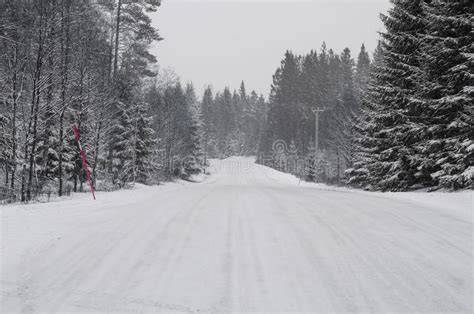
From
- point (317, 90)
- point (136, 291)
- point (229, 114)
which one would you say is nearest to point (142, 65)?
point (136, 291)

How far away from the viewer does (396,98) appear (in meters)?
16.2

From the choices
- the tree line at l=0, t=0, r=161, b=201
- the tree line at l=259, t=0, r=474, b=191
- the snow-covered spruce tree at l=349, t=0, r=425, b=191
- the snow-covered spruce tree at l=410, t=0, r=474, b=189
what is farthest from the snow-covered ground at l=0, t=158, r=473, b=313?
the snow-covered spruce tree at l=349, t=0, r=425, b=191

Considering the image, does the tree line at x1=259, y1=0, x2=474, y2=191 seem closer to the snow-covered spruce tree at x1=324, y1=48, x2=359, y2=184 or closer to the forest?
the forest

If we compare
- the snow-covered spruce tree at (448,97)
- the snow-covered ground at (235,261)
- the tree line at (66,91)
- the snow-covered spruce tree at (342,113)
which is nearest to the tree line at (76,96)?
the tree line at (66,91)

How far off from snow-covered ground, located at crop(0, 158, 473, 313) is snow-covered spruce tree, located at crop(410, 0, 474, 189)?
175 inches

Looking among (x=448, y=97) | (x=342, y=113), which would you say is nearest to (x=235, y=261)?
(x=448, y=97)

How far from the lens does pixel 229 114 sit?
119 m

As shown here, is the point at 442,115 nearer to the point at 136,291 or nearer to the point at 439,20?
the point at 439,20

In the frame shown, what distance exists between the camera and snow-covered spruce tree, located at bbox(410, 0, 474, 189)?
451 inches

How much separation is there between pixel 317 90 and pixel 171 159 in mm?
43079

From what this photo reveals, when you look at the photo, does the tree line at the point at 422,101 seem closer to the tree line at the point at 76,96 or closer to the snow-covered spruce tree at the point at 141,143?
the tree line at the point at 76,96

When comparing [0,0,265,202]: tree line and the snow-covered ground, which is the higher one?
[0,0,265,202]: tree line

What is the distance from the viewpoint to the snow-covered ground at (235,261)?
3.75 metres

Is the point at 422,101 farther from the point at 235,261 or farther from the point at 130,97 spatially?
the point at 130,97
